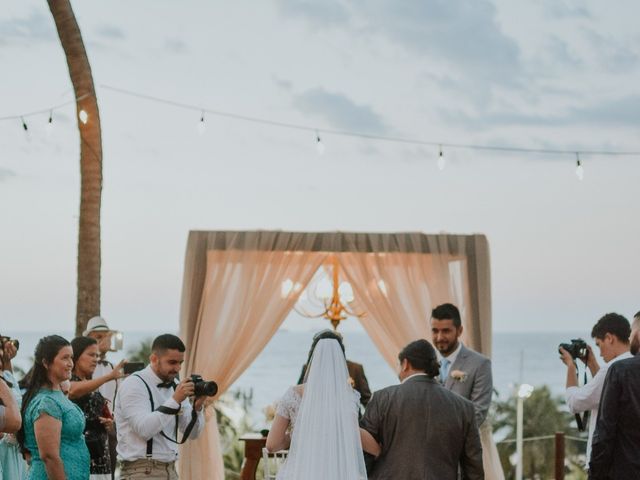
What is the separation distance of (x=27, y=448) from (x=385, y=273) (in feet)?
14.1

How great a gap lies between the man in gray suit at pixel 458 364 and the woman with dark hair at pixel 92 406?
6.63 feet

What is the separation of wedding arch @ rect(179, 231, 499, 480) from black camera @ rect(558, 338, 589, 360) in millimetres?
2530

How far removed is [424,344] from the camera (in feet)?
15.4

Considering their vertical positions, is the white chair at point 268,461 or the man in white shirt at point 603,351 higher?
the man in white shirt at point 603,351

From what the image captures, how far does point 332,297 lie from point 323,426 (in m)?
4.20

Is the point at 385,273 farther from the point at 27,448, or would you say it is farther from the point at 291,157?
the point at 291,157

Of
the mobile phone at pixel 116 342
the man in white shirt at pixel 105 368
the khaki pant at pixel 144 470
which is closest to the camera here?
the khaki pant at pixel 144 470

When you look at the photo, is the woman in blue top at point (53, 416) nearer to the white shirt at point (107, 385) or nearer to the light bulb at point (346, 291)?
the white shirt at point (107, 385)

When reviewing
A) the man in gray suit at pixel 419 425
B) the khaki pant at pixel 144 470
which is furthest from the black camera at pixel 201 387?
the man in gray suit at pixel 419 425

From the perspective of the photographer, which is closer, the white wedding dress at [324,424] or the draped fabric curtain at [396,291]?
the white wedding dress at [324,424]

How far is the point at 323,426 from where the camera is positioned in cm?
466

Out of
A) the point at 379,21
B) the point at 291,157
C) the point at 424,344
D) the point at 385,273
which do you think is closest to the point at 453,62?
the point at 379,21

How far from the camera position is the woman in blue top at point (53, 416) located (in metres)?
4.25

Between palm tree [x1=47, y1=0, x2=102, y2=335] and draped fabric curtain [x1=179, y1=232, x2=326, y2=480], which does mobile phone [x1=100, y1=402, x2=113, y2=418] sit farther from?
palm tree [x1=47, y1=0, x2=102, y2=335]
